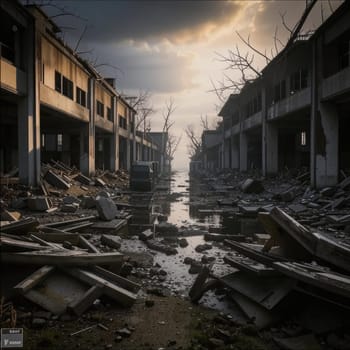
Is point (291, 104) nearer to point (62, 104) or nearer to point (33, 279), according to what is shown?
point (62, 104)

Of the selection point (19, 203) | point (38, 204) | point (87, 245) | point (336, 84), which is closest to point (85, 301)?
point (87, 245)

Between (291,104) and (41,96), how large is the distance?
11629 mm

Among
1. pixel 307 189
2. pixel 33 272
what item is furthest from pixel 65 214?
pixel 307 189

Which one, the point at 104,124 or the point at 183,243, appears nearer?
the point at 183,243

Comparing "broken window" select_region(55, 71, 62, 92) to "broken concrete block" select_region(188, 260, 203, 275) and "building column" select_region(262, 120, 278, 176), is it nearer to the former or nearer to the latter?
"building column" select_region(262, 120, 278, 176)

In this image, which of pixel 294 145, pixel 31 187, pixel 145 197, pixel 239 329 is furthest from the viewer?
pixel 294 145

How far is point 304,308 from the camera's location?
3.88 meters

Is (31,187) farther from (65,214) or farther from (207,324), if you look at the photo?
(207,324)

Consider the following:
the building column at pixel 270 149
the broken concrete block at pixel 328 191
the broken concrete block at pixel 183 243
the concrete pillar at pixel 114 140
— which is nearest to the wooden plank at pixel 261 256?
the broken concrete block at pixel 183 243

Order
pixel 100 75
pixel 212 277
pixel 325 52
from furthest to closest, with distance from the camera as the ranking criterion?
pixel 100 75, pixel 325 52, pixel 212 277

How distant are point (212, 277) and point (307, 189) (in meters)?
11.4

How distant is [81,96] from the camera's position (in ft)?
65.3

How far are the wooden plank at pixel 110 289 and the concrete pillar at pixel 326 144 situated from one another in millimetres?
12269

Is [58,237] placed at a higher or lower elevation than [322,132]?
lower
